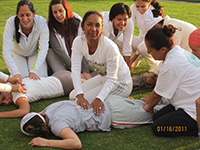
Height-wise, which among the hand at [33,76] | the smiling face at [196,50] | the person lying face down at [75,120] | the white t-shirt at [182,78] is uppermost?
the smiling face at [196,50]

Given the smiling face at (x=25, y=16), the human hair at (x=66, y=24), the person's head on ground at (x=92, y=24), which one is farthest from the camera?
the human hair at (x=66, y=24)

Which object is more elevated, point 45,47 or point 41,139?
point 45,47

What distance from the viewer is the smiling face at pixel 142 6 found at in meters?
4.33

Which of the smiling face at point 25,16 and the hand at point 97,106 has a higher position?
the smiling face at point 25,16

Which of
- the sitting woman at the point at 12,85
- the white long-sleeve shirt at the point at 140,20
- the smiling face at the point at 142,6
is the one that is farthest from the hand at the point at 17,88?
the smiling face at the point at 142,6

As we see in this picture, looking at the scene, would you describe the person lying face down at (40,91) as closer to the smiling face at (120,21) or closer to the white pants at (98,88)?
the white pants at (98,88)

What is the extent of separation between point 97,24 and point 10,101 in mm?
1415

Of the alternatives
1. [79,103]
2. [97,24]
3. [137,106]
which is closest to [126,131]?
[137,106]

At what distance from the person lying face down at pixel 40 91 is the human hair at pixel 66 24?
737mm

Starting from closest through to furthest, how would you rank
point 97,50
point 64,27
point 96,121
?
point 96,121 → point 97,50 → point 64,27

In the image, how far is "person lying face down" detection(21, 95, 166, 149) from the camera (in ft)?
8.31

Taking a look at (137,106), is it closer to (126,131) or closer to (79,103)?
(126,131)

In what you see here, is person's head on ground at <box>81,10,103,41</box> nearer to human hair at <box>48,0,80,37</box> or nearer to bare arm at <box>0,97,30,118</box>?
bare arm at <box>0,97,30,118</box>

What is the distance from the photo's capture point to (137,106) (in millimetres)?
2955
